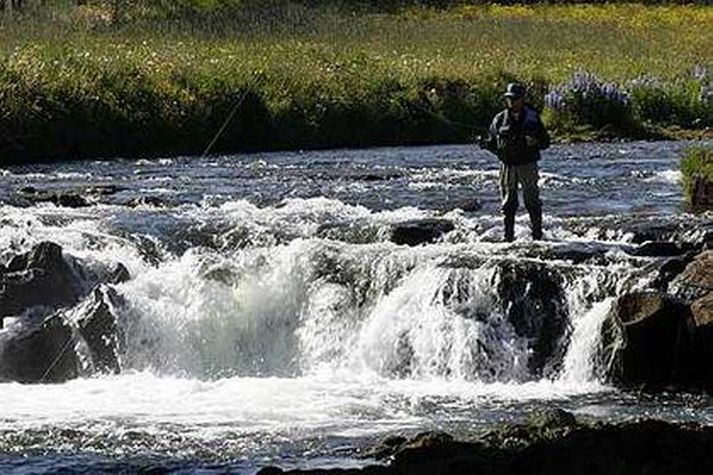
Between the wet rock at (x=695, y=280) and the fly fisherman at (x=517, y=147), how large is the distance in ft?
7.57

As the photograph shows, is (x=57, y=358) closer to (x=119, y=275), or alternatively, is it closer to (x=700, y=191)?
(x=119, y=275)

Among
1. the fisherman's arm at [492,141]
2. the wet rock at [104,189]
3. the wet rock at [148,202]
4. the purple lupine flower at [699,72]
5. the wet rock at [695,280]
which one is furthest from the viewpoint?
the purple lupine flower at [699,72]

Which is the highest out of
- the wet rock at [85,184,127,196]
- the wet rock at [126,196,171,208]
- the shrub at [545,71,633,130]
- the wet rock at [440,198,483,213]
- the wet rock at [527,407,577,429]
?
the shrub at [545,71,633,130]

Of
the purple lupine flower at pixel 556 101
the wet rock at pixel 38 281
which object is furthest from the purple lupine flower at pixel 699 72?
the wet rock at pixel 38 281

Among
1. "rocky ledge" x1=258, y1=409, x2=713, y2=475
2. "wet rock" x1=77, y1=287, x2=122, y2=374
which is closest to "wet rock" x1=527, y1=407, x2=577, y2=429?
"rocky ledge" x1=258, y1=409, x2=713, y2=475

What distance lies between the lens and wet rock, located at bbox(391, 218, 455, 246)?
63.8ft

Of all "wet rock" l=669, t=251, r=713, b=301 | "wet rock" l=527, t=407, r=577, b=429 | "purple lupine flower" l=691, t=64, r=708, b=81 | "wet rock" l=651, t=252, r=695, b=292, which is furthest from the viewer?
"purple lupine flower" l=691, t=64, r=708, b=81

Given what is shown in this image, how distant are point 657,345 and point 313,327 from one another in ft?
14.0

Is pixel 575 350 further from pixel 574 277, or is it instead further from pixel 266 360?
pixel 266 360

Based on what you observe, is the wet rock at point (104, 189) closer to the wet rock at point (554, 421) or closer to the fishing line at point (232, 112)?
the fishing line at point (232, 112)

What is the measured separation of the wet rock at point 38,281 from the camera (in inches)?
736

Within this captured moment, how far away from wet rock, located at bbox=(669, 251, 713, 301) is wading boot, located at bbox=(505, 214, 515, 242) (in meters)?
2.59

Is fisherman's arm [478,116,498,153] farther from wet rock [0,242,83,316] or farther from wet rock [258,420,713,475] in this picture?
wet rock [258,420,713,475]

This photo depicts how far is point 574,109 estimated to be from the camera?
35094 mm
